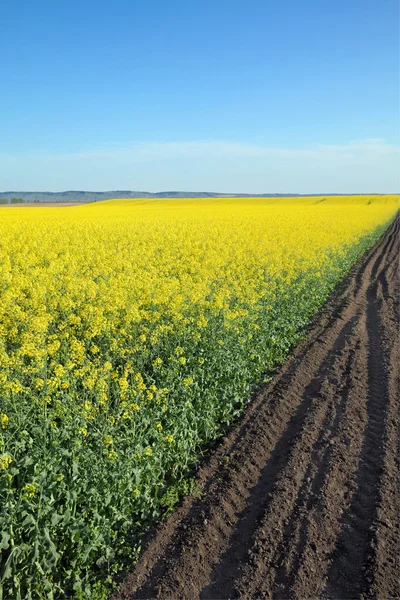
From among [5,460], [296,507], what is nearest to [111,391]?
[5,460]

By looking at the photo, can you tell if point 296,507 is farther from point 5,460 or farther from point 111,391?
point 5,460

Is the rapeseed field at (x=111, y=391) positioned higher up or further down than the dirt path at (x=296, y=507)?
higher up

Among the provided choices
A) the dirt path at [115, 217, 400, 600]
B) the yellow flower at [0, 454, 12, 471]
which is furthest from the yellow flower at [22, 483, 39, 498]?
the dirt path at [115, 217, 400, 600]

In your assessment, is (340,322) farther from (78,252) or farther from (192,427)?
(78,252)

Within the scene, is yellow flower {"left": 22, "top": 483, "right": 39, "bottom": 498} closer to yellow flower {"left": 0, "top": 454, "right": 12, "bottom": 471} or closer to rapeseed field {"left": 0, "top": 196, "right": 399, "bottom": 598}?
rapeseed field {"left": 0, "top": 196, "right": 399, "bottom": 598}

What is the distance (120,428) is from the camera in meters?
6.09

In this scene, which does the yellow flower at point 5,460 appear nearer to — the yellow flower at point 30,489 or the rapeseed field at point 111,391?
the rapeseed field at point 111,391

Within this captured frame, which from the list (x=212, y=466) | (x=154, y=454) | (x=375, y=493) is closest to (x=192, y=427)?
(x=212, y=466)

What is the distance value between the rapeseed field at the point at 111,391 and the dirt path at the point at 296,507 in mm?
375

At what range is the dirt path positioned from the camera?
4.52 meters

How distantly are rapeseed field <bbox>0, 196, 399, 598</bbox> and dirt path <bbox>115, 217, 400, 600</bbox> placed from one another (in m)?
0.38

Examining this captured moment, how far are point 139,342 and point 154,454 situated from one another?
297 cm

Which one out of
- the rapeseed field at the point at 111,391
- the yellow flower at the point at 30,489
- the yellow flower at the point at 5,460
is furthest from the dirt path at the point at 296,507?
the yellow flower at the point at 5,460

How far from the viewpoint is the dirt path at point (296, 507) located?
452 centimetres
